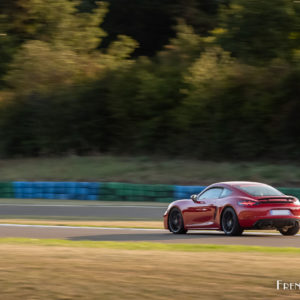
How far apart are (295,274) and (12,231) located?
9.48 meters

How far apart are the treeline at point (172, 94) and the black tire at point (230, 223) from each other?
16.8 m

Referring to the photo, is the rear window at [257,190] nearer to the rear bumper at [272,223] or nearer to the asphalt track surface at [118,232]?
the rear bumper at [272,223]

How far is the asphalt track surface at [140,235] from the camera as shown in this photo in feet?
42.6

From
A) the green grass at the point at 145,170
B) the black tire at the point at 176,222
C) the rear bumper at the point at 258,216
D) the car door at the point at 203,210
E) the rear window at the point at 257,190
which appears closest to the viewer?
the rear bumper at the point at 258,216

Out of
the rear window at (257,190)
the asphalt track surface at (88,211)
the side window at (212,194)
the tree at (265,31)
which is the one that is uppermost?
the tree at (265,31)

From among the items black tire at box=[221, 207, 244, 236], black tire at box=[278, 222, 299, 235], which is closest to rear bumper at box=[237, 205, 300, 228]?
black tire at box=[221, 207, 244, 236]

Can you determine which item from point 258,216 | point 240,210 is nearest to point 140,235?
point 240,210

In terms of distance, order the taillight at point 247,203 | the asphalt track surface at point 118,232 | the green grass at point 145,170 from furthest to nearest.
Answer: the green grass at point 145,170 → the taillight at point 247,203 → the asphalt track surface at point 118,232

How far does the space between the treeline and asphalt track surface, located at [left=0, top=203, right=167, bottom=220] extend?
10114mm

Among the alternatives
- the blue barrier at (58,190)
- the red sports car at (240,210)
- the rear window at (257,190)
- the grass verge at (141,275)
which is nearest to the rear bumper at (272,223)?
the red sports car at (240,210)

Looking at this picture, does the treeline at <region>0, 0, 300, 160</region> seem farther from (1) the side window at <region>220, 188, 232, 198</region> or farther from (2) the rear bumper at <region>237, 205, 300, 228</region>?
(2) the rear bumper at <region>237, 205, 300, 228</region>

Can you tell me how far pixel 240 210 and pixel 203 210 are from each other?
1.23 m

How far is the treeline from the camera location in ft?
103

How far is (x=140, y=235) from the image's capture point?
14.4 m
